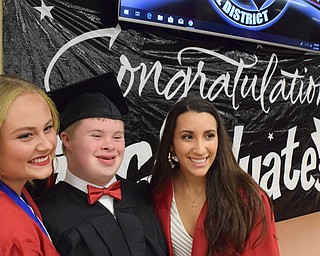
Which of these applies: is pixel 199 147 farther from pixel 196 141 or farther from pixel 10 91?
pixel 10 91

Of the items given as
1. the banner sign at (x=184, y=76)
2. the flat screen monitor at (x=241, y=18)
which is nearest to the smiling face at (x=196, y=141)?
the banner sign at (x=184, y=76)

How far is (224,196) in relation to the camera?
1576 mm

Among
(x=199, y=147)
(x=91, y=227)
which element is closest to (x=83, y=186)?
(x=91, y=227)

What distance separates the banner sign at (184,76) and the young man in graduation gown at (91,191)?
1.11 meters

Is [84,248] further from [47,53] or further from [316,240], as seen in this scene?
[316,240]

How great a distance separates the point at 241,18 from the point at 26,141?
258 centimetres

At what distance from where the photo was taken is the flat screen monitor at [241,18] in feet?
8.96

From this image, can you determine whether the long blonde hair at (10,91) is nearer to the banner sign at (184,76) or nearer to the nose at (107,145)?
the nose at (107,145)

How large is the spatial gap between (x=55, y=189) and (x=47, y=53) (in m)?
1.29

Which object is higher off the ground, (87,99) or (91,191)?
(87,99)

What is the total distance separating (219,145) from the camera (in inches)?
64.4

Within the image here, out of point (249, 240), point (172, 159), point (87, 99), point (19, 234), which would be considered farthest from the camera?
point (172, 159)

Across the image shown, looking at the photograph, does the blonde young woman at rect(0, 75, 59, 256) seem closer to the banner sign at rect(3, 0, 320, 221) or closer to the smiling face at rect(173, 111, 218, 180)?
the smiling face at rect(173, 111, 218, 180)

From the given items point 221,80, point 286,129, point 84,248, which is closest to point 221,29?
point 221,80
